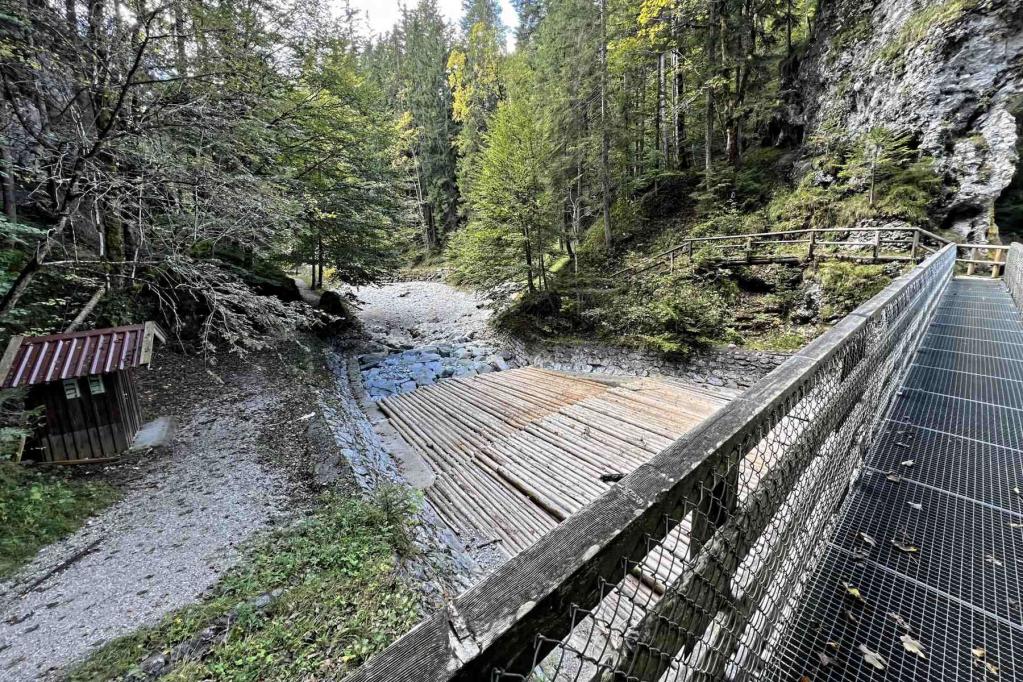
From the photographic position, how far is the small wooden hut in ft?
15.9

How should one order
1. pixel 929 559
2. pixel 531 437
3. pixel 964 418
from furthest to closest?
pixel 531 437 → pixel 964 418 → pixel 929 559

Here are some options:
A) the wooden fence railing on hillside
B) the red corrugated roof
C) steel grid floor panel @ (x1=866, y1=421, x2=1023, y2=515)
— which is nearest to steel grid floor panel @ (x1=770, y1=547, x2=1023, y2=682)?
steel grid floor panel @ (x1=866, y1=421, x2=1023, y2=515)

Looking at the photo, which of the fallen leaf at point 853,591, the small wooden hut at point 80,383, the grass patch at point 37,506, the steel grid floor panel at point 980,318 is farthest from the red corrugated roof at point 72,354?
the steel grid floor panel at point 980,318

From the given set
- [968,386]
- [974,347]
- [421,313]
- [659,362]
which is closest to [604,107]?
[659,362]

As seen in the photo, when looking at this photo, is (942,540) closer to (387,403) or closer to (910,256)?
(387,403)

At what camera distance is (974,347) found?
4625 mm

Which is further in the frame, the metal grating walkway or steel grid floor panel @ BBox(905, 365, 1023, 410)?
steel grid floor panel @ BBox(905, 365, 1023, 410)

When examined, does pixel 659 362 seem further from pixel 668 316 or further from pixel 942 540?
pixel 942 540

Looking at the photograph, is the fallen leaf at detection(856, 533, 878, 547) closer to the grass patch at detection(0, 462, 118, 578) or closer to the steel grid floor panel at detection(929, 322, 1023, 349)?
the steel grid floor panel at detection(929, 322, 1023, 349)

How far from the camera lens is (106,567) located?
12.4ft

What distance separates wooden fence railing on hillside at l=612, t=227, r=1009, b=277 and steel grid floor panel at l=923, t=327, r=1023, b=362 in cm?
544

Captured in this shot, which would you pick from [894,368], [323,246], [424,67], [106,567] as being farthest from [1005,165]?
[424,67]

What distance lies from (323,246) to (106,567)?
1236 centimetres

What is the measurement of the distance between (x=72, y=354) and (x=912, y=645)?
7883 mm
